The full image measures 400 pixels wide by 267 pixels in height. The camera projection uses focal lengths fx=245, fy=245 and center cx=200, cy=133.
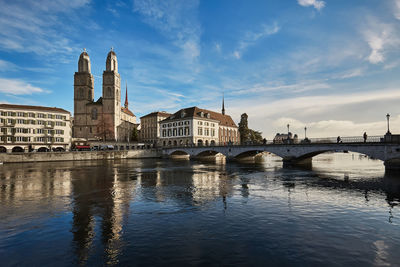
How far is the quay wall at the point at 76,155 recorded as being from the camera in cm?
6180

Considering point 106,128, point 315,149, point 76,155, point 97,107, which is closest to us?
point 315,149

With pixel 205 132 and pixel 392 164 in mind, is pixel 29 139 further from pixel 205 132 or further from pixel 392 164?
pixel 392 164

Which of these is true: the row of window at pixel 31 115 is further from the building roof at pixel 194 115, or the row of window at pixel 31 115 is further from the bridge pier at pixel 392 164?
the bridge pier at pixel 392 164

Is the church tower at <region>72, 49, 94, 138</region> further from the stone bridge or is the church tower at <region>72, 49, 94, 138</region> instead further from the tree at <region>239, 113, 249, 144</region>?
the tree at <region>239, 113, 249, 144</region>

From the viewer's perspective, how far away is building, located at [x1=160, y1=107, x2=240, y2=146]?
285 ft

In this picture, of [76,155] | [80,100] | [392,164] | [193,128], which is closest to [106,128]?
[80,100]

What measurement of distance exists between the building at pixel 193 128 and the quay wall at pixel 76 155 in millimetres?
10302

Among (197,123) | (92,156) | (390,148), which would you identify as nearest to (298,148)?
(390,148)

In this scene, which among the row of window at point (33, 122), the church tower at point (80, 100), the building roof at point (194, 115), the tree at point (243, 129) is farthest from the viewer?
the church tower at point (80, 100)

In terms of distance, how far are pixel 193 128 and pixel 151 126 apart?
48.0m

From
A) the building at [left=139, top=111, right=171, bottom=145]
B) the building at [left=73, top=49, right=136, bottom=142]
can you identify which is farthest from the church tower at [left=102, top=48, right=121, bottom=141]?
the building at [left=139, top=111, right=171, bottom=145]

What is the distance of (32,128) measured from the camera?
76.3 metres

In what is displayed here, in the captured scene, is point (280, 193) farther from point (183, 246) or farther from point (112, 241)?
point (112, 241)

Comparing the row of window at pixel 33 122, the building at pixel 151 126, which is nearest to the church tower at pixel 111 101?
the building at pixel 151 126
